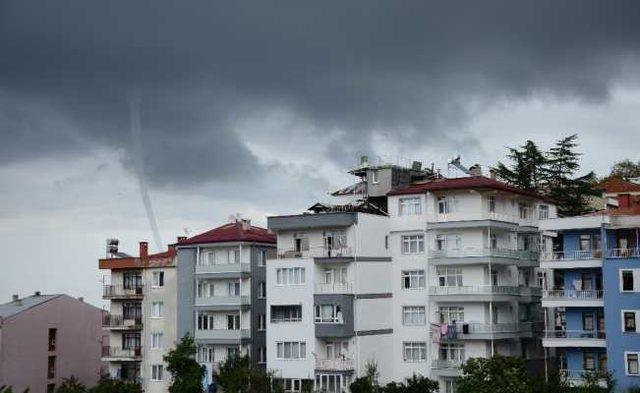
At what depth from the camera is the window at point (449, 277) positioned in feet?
225

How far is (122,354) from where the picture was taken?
80.8m

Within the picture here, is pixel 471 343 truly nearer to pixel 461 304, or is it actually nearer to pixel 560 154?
pixel 461 304

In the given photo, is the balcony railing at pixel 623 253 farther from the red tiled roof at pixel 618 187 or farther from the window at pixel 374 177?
the red tiled roof at pixel 618 187

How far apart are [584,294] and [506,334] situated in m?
7.55

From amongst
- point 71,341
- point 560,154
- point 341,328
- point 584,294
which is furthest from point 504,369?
point 71,341

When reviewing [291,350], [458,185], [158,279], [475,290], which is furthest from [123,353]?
[458,185]

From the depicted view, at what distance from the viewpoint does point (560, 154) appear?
9206cm

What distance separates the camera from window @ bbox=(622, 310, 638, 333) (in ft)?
193

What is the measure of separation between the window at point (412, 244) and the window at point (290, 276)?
298 inches

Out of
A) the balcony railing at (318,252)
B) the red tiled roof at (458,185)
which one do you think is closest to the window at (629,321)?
the red tiled roof at (458,185)

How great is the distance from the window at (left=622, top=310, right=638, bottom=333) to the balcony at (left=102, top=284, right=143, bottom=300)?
3940 centimetres

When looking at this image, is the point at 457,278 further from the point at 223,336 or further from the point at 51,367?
the point at 51,367

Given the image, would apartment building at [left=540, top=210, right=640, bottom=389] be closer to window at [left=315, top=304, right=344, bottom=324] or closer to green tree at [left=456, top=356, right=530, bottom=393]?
green tree at [left=456, top=356, right=530, bottom=393]

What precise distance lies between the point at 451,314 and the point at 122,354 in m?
28.5
